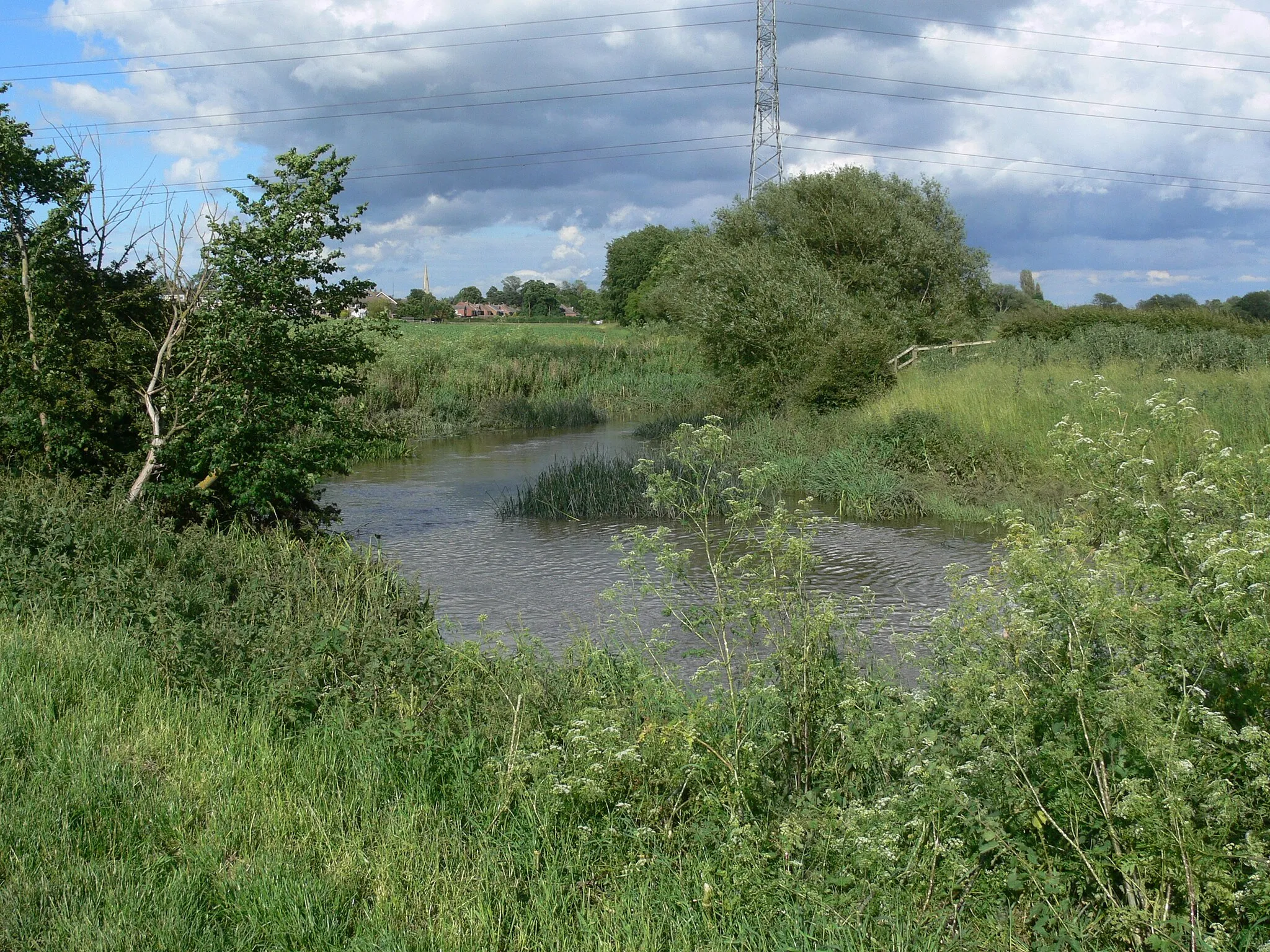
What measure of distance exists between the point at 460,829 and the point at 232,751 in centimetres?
130

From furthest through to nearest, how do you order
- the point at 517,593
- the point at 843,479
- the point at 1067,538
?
the point at 843,479 → the point at 517,593 → the point at 1067,538

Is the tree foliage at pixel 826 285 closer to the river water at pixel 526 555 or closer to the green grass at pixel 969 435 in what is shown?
the green grass at pixel 969 435

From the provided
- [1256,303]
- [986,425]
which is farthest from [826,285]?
[1256,303]

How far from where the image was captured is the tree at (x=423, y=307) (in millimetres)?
84625

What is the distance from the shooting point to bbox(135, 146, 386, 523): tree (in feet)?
32.9

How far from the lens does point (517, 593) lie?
35.0 feet

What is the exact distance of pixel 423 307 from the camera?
92.6m

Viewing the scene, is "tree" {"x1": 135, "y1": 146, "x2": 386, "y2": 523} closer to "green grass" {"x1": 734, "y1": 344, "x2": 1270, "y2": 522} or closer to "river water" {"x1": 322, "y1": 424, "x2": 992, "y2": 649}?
"river water" {"x1": 322, "y1": 424, "x2": 992, "y2": 649}

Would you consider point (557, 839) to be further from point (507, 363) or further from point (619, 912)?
point (507, 363)

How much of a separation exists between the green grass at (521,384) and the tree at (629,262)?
5226 centimetres

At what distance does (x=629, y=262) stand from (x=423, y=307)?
19982 mm

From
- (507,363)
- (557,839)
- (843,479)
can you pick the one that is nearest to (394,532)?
(843,479)

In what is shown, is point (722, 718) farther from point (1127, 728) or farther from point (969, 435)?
point (969, 435)

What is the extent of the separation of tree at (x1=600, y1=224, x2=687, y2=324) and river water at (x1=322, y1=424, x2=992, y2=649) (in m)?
74.5
